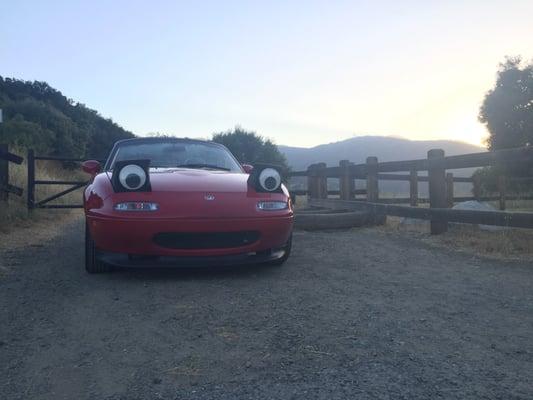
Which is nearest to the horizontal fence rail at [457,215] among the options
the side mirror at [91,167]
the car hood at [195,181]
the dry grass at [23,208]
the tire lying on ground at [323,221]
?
the tire lying on ground at [323,221]

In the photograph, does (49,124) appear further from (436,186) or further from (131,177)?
(131,177)

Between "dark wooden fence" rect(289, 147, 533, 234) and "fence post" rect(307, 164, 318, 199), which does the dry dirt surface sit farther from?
"fence post" rect(307, 164, 318, 199)

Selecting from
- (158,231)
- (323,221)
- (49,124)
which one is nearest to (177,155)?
(158,231)

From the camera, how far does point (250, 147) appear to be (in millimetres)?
28312

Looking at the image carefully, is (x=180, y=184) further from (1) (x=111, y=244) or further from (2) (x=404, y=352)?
(2) (x=404, y=352)

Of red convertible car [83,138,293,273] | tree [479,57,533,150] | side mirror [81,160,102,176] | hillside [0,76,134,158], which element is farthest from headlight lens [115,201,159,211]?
tree [479,57,533,150]

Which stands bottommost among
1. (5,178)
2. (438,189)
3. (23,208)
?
(23,208)

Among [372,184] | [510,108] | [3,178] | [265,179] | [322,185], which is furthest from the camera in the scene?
[510,108]

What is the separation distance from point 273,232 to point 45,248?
3.37 meters

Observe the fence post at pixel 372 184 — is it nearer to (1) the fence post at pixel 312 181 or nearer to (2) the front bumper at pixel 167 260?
(1) the fence post at pixel 312 181

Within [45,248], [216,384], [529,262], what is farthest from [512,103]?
[216,384]

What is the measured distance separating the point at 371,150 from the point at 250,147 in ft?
161

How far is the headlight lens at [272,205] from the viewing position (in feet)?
13.4

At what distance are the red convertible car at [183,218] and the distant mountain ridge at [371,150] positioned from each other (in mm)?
59446
